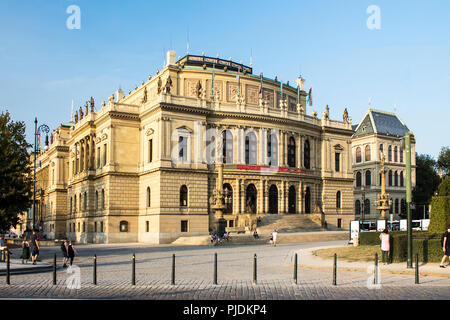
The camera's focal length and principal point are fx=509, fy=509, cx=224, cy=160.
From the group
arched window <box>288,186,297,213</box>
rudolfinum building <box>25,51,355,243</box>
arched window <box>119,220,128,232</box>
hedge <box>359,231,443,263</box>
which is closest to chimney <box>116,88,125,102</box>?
rudolfinum building <box>25,51,355,243</box>

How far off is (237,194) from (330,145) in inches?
774

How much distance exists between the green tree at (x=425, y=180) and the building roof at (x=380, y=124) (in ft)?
25.4

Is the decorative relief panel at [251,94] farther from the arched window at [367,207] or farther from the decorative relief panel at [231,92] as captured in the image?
the arched window at [367,207]

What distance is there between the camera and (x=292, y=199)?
233ft

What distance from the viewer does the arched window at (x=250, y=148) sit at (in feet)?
221

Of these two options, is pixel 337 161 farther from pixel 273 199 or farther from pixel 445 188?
pixel 445 188

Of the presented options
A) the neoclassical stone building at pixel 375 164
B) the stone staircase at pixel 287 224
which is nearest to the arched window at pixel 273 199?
the stone staircase at pixel 287 224

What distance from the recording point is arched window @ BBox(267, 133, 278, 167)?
68.8 m

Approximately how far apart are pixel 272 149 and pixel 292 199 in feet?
25.5

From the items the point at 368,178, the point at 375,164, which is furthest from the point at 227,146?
the point at 368,178

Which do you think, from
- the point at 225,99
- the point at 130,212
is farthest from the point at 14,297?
the point at 225,99

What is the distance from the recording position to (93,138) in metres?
71.1

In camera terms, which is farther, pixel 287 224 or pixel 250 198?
pixel 250 198

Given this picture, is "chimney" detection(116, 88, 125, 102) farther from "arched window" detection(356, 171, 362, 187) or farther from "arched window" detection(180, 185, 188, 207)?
"arched window" detection(356, 171, 362, 187)
